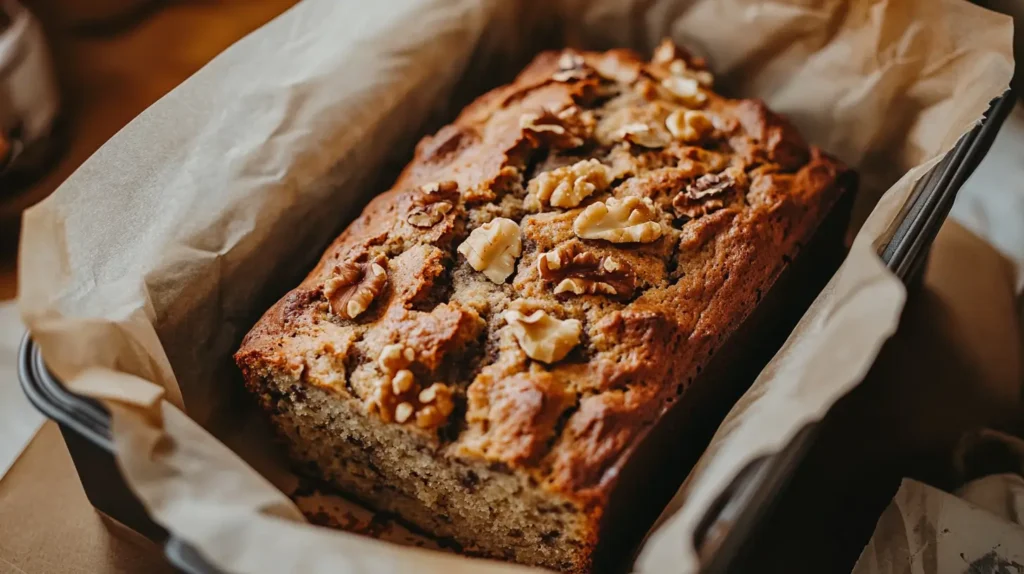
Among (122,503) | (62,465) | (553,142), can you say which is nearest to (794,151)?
(553,142)

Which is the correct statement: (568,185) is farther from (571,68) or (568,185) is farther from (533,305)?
(571,68)

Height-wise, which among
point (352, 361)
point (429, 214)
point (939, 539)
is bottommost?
point (939, 539)

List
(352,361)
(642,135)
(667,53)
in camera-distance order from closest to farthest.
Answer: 1. (352,361)
2. (642,135)
3. (667,53)

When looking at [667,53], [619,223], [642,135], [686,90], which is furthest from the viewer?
[667,53]

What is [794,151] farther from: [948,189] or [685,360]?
[685,360]

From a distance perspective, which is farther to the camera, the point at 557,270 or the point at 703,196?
the point at 703,196

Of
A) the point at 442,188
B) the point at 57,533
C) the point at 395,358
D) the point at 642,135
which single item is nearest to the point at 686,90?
the point at 642,135

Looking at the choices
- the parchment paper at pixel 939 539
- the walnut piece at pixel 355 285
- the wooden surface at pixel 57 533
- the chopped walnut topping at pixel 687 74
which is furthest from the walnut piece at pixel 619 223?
the wooden surface at pixel 57 533
